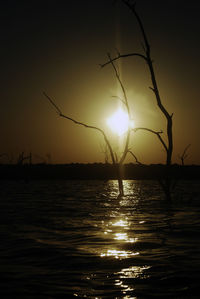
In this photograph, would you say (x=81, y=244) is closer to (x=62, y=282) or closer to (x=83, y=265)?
(x=83, y=265)

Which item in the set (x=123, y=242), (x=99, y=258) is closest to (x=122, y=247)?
(x=123, y=242)

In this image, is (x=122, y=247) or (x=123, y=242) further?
(x=123, y=242)

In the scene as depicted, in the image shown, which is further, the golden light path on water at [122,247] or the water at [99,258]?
the golden light path on water at [122,247]

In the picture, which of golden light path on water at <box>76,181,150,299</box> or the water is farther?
golden light path on water at <box>76,181,150,299</box>

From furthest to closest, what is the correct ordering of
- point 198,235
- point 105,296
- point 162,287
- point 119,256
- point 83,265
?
point 198,235
point 119,256
point 83,265
point 162,287
point 105,296

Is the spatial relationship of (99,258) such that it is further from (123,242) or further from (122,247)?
(123,242)

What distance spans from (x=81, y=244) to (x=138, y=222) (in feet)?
14.6

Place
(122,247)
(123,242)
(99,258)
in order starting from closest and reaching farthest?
(99,258)
(122,247)
(123,242)

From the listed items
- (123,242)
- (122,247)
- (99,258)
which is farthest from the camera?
(123,242)

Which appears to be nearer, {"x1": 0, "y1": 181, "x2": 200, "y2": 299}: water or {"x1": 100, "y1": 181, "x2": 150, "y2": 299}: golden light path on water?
{"x1": 0, "y1": 181, "x2": 200, "y2": 299}: water

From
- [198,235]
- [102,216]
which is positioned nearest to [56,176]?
[102,216]

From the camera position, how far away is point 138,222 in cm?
1442

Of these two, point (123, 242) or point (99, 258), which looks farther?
point (123, 242)

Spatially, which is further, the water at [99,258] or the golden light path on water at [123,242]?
the golden light path on water at [123,242]
